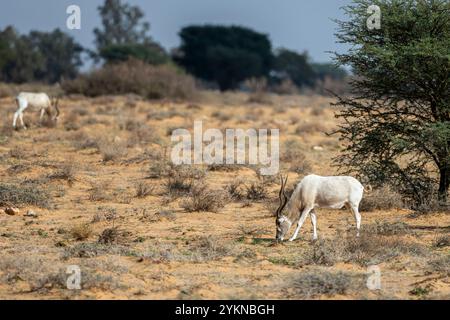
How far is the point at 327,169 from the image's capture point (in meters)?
19.0

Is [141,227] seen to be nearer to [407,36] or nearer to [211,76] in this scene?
[407,36]

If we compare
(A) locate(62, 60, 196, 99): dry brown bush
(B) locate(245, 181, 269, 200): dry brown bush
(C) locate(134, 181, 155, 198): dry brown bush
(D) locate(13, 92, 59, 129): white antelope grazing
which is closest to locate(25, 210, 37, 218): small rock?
(C) locate(134, 181, 155, 198): dry brown bush

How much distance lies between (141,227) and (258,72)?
60242mm

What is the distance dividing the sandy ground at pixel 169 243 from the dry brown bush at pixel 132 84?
16817mm

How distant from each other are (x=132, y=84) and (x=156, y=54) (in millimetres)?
28104

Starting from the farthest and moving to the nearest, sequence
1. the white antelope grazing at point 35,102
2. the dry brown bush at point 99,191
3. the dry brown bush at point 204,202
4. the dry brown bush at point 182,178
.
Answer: the white antelope grazing at point 35,102 → the dry brown bush at point 182,178 → the dry brown bush at point 99,191 → the dry brown bush at point 204,202

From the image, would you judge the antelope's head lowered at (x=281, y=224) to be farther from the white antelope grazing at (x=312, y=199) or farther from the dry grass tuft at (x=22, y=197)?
the dry grass tuft at (x=22, y=197)

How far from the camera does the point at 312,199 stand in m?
11.2

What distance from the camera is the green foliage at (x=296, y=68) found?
278 feet

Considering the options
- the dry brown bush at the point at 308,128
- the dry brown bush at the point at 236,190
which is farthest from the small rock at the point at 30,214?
the dry brown bush at the point at 308,128

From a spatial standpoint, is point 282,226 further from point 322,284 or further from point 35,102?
point 35,102

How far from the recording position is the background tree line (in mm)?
66438

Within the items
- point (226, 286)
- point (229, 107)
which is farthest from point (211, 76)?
point (226, 286)

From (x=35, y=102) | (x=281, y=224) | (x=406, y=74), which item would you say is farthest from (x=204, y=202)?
(x=35, y=102)
